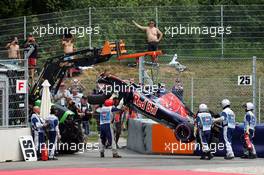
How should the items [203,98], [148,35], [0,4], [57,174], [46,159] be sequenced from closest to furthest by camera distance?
[57,174]
[46,159]
[203,98]
[148,35]
[0,4]

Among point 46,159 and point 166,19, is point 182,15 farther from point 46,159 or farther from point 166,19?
point 46,159

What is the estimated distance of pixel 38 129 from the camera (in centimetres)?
2586

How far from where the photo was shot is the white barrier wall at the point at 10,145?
25344 mm

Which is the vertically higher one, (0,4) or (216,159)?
(0,4)

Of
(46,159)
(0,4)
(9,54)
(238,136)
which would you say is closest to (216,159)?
(238,136)

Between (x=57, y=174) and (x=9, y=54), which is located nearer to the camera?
(x=57, y=174)

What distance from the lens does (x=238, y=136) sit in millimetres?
26500

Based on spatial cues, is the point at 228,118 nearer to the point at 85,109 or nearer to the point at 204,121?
the point at 204,121

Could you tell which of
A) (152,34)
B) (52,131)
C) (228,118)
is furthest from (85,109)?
(228,118)

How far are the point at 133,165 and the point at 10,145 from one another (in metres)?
3.50

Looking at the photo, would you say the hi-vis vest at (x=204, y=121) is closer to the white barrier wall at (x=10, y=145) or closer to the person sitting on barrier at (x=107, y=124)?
the person sitting on barrier at (x=107, y=124)

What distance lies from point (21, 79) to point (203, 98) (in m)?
6.83

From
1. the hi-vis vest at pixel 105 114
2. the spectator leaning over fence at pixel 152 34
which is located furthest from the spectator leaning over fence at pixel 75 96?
Result: the hi-vis vest at pixel 105 114

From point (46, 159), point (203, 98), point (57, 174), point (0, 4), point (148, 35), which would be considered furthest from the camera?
point (0, 4)
